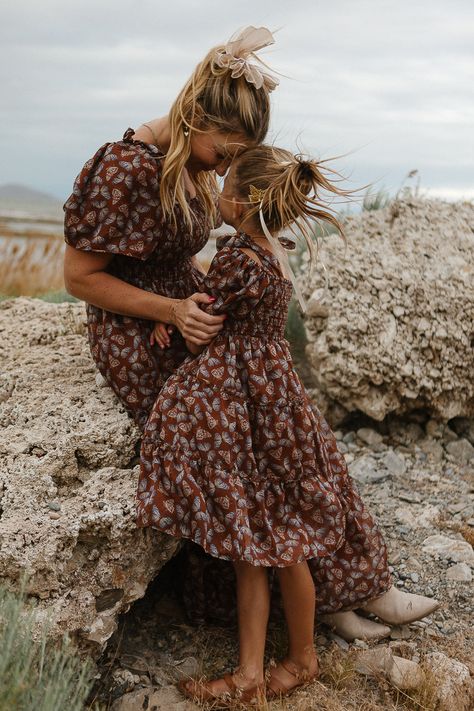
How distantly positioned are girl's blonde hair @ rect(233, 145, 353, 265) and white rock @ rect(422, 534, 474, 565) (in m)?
1.99

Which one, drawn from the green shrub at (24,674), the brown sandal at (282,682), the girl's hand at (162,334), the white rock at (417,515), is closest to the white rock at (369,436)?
the white rock at (417,515)

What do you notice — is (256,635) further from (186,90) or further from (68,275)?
(186,90)

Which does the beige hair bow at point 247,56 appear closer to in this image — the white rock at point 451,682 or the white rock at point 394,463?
the white rock at point 451,682

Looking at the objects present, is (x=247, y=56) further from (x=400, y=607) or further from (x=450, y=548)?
(x=450, y=548)

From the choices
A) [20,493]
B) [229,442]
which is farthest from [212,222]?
[20,493]

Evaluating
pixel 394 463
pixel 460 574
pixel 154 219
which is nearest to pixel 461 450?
pixel 394 463

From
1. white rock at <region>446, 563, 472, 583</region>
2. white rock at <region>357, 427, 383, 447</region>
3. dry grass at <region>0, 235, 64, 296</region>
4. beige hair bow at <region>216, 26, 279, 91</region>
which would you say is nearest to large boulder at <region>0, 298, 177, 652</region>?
beige hair bow at <region>216, 26, 279, 91</region>

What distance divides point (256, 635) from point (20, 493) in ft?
3.44

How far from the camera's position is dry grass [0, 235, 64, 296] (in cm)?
803

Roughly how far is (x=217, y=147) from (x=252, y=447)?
1.17 meters

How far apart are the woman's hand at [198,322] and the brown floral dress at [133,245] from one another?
0.24 m

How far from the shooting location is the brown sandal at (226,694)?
127 inches

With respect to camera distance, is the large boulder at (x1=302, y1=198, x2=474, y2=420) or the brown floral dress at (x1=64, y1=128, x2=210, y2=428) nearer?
the brown floral dress at (x1=64, y1=128, x2=210, y2=428)

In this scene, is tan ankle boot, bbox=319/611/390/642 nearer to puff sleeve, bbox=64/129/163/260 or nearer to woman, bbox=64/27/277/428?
woman, bbox=64/27/277/428
